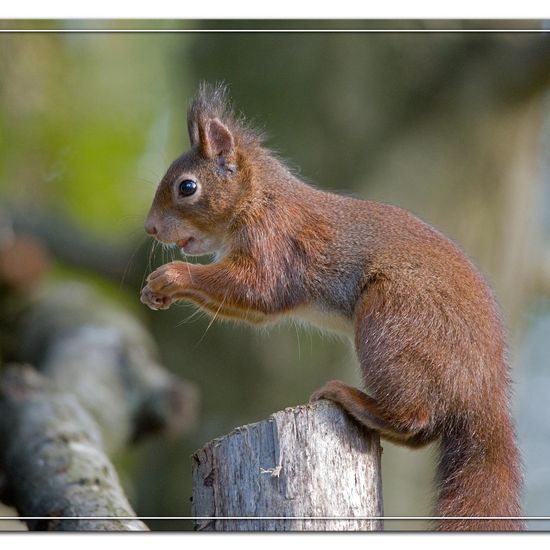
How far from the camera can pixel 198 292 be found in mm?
3602

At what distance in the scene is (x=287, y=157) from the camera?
17.2 feet

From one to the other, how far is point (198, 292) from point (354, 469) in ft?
3.04

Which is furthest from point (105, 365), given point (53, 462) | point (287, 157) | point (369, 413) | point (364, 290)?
point (369, 413)

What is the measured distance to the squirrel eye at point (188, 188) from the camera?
12.6ft

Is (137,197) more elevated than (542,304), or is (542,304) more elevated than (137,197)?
(137,197)

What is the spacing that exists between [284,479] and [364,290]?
2.70ft

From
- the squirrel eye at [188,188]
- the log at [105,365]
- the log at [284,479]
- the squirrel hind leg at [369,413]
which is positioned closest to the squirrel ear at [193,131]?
the squirrel eye at [188,188]

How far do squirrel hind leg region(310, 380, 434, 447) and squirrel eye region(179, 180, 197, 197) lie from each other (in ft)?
3.40

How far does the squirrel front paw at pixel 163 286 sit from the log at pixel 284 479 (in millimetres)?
699

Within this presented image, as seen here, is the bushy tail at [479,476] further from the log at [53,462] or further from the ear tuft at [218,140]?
the ear tuft at [218,140]

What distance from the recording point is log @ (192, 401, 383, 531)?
296 centimetres

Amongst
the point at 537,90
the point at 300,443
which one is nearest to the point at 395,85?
the point at 537,90

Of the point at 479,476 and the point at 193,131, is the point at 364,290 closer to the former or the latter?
the point at 479,476
